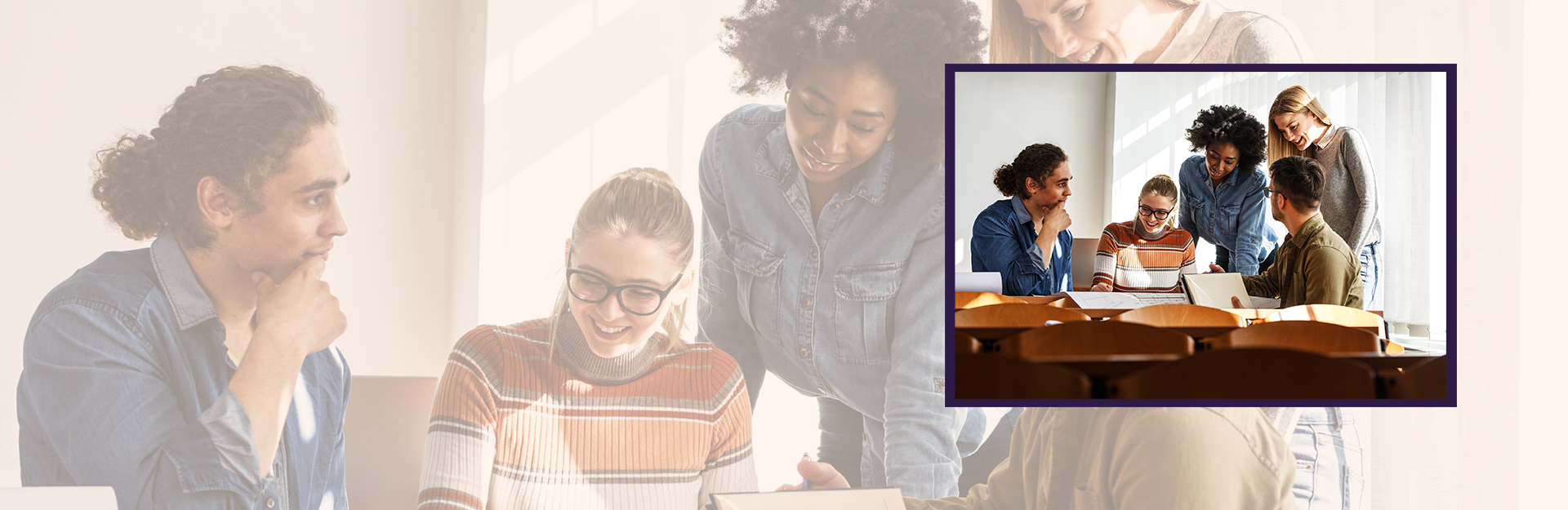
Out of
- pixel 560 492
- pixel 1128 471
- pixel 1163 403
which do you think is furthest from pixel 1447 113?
pixel 560 492

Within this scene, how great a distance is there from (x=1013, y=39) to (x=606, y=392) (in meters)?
1.87

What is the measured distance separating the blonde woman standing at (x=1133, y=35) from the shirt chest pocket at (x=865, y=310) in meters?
0.87

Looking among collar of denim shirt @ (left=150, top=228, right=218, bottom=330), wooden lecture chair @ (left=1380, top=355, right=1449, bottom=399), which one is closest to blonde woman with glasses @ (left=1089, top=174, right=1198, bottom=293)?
wooden lecture chair @ (left=1380, top=355, right=1449, bottom=399)

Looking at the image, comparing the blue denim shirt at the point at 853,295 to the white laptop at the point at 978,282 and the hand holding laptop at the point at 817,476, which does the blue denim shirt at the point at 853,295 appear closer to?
the white laptop at the point at 978,282

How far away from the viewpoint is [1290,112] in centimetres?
335

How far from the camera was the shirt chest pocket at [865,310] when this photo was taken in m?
3.38

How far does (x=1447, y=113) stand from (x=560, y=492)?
131 inches

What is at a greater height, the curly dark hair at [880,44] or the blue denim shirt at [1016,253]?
the curly dark hair at [880,44]

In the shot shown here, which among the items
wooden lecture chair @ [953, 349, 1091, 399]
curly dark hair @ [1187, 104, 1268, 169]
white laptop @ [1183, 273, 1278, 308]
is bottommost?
wooden lecture chair @ [953, 349, 1091, 399]

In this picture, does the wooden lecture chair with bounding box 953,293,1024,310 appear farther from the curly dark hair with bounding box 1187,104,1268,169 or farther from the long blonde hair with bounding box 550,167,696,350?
the long blonde hair with bounding box 550,167,696,350

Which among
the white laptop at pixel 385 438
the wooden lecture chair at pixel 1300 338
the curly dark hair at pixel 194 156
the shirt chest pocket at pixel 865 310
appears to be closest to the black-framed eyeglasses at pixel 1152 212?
the wooden lecture chair at pixel 1300 338

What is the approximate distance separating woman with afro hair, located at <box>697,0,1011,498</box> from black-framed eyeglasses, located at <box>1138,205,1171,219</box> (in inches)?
25.7

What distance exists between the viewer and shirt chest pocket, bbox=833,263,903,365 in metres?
3.38

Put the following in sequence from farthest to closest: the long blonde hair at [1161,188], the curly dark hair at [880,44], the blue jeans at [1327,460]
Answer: the blue jeans at [1327,460], the curly dark hair at [880,44], the long blonde hair at [1161,188]
